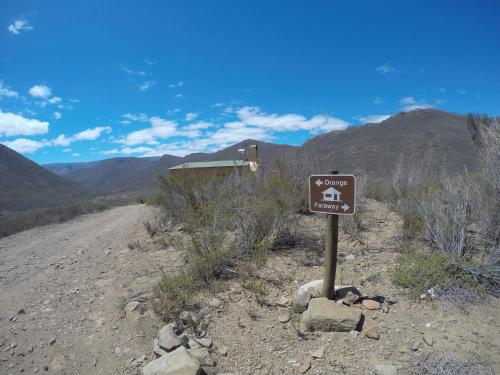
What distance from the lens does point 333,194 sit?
312 cm

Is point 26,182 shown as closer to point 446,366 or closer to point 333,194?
point 333,194

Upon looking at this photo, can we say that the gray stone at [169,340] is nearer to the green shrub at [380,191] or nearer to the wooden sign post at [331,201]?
the wooden sign post at [331,201]

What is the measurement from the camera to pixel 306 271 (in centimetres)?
458

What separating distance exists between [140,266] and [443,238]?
5.03 meters

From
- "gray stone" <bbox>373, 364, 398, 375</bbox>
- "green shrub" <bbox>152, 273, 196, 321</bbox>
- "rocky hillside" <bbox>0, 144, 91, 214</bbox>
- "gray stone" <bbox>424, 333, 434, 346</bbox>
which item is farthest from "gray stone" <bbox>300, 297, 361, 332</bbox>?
"rocky hillside" <bbox>0, 144, 91, 214</bbox>

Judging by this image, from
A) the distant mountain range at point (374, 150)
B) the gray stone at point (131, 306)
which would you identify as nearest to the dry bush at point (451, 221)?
the gray stone at point (131, 306)

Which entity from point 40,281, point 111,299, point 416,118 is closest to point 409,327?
point 111,299

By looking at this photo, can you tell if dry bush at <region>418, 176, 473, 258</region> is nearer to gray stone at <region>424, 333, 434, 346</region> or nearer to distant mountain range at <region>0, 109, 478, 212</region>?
gray stone at <region>424, 333, 434, 346</region>

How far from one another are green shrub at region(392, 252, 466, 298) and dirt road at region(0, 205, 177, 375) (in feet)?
10.5

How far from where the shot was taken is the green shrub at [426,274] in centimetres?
360

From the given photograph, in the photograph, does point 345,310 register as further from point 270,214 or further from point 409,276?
point 270,214

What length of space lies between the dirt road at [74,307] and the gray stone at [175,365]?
15.8 inches

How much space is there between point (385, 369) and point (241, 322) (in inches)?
62.2

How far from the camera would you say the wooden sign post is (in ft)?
9.89
